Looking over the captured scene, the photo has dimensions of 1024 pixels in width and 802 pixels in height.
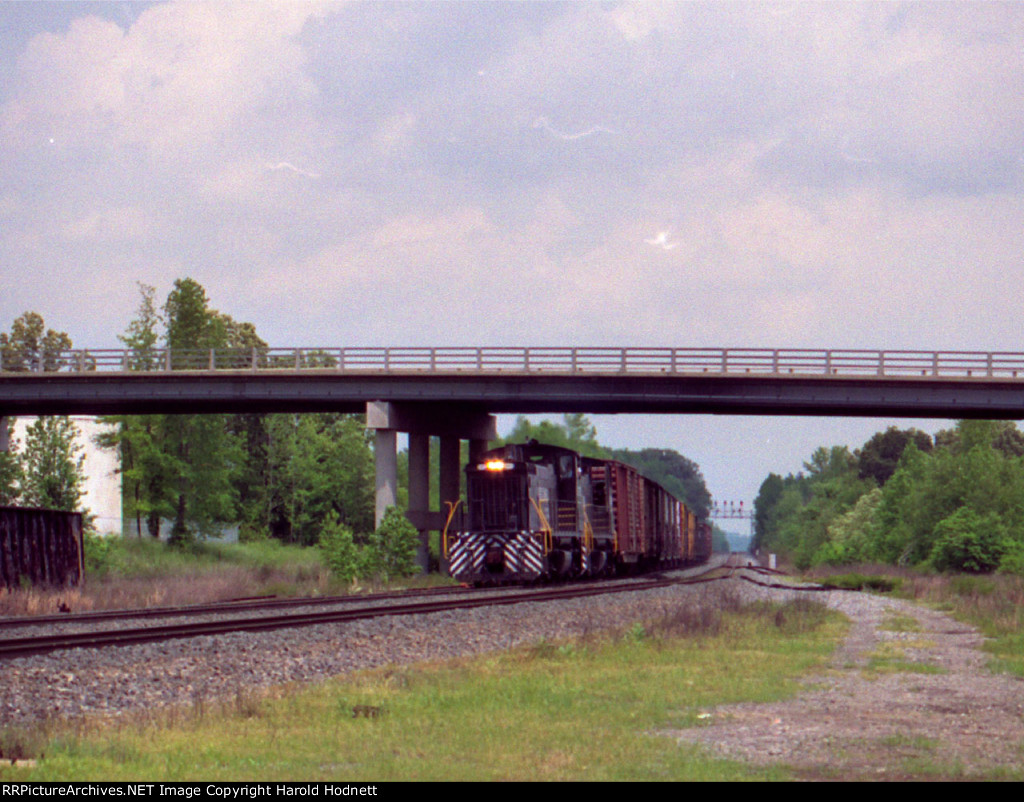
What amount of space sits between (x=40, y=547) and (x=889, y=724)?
2495cm

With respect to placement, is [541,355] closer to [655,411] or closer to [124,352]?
[655,411]

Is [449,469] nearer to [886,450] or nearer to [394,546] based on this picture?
[394,546]

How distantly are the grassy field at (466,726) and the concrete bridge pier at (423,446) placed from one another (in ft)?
101

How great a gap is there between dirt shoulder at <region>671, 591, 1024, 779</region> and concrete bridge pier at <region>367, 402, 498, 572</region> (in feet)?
105

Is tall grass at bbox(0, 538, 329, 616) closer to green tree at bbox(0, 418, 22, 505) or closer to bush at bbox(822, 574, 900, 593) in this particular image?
green tree at bbox(0, 418, 22, 505)

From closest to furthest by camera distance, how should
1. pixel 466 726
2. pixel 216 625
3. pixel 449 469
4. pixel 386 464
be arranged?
pixel 466 726 < pixel 216 625 < pixel 386 464 < pixel 449 469

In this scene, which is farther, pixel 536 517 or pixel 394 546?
pixel 394 546

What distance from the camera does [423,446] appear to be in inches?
2023

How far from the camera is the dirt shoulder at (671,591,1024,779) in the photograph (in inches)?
342

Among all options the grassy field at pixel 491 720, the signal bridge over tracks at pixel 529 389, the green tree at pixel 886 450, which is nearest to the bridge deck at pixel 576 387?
the signal bridge over tracks at pixel 529 389

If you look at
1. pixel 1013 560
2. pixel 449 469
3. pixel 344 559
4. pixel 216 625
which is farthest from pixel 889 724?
pixel 449 469

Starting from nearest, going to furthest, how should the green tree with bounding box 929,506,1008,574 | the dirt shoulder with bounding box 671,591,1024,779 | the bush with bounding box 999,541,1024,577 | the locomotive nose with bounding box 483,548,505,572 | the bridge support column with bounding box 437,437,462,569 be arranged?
the dirt shoulder with bounding box 671,591,1024,779 < the locomotive nose with bounding box 483,548,505,572 < the bush with bounding box 999,541,1024,577 < the green tree with bounding box 929,506,1008,574 < the bridge support column with bounding box 437,437,462,569

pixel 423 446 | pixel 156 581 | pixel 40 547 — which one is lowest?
pixel 156 581

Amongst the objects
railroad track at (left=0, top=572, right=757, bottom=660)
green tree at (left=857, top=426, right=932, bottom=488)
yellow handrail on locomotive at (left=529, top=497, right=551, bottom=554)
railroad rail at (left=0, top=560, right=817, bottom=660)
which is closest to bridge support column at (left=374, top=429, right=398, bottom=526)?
yellow handrail on locomotive at (left=529, top=497, right=551, bottom=554)
